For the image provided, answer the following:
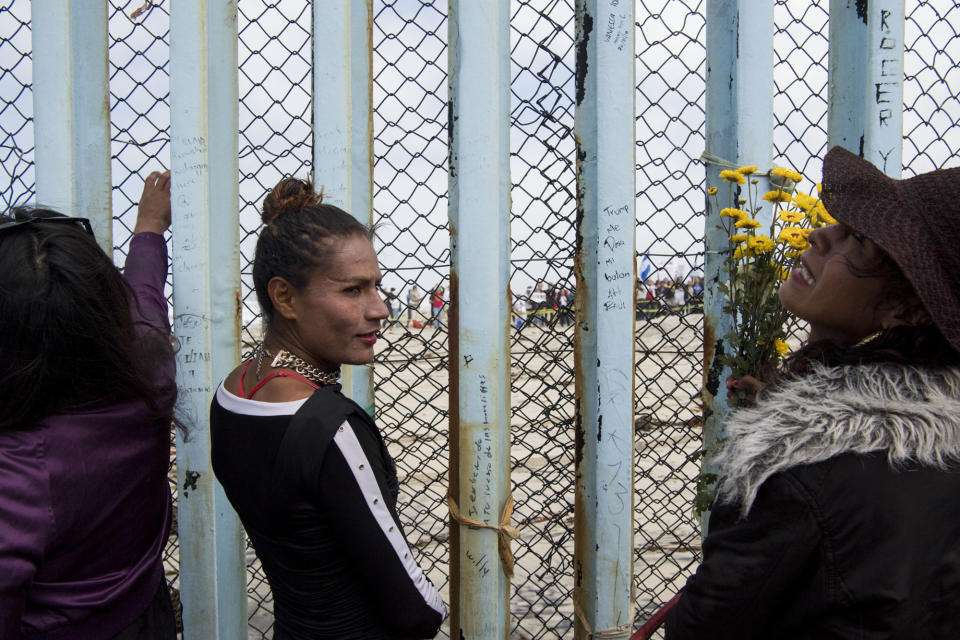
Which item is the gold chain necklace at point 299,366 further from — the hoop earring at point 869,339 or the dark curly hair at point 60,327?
the hoop earring at point 869,339

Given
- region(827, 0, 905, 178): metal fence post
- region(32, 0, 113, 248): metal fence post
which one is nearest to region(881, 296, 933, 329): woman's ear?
region(827, 0, 905, 178): metal fence post

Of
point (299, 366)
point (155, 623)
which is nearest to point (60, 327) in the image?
point (299, 366)

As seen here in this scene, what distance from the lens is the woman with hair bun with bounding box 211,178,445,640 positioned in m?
1.35

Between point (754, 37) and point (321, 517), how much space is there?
1728mm

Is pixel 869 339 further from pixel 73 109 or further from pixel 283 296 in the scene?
pixel 73 109

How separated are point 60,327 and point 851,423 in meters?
1.56

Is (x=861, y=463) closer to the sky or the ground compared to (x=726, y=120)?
closer to the ground

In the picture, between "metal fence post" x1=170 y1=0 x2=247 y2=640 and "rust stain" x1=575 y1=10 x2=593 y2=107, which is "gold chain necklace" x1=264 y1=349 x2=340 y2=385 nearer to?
"metal fence post" x1=170 y1=0 x2=247 y2=640

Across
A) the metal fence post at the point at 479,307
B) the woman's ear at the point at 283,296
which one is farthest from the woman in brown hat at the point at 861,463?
the woman's ear at the point at 283,296

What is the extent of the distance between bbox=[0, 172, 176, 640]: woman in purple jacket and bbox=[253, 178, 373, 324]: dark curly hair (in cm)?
32

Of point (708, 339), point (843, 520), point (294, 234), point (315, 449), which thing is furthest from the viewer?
point (708, 339)

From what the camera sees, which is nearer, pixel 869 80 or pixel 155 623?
pixel 155 623

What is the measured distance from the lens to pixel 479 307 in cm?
189

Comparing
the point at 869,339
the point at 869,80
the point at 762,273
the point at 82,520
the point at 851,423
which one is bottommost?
the point at 82,520
